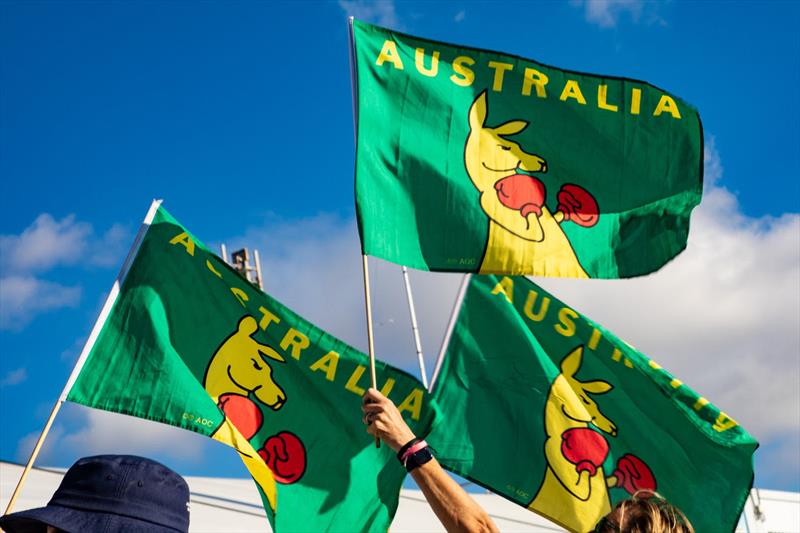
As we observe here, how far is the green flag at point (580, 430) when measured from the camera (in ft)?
27.8

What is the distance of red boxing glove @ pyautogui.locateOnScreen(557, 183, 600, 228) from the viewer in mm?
7422

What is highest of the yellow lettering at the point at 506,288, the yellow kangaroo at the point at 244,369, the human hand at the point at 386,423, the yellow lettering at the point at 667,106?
the yellow lettering at the point at 667,106

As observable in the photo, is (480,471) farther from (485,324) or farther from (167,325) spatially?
(167,325)

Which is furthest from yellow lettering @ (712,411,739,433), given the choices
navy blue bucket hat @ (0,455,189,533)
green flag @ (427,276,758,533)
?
navy blue bucket hat @ (0,455,189,533)

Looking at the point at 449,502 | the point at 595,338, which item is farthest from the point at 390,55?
the point at 449,502

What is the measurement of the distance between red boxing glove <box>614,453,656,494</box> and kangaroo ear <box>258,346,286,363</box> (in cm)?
303

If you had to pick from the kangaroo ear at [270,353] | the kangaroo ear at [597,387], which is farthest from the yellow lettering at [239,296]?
the kangaroo ear at [597,387]

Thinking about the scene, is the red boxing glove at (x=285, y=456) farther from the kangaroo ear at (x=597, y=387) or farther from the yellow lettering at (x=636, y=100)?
the yellow lettering at (x=636, y=100)

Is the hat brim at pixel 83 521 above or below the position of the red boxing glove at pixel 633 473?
below

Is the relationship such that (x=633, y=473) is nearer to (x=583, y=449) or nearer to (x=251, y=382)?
(x=583, y=449)

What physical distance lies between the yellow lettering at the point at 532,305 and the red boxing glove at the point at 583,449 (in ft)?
3.48

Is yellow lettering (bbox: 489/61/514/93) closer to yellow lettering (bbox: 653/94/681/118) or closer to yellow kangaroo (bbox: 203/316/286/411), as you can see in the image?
yellow lettering (bbox: 653/94/681/118)

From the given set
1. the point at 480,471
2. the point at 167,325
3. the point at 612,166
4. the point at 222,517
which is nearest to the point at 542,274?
the point at 612,166

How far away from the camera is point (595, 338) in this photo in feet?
29.1
